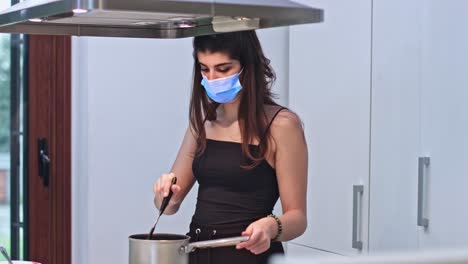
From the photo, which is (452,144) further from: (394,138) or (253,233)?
(253,233)

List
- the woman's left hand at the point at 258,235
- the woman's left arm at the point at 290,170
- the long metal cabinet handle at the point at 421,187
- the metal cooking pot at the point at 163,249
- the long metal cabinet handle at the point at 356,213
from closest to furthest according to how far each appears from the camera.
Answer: the metal cooking pot at the point at 163,249 < the woman's left hand at the point at 258,235 < the woman's left arm at the point at 290,170 < the long metal cabinet handle at the point at 421,187 < the long metal cabinet handle at the point at 356,213

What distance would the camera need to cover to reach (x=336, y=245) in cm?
298

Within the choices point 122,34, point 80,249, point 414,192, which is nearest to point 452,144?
point 414,192

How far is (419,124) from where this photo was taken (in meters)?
2.58

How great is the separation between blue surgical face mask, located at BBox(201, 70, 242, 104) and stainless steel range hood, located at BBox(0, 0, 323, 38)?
5.0 inches

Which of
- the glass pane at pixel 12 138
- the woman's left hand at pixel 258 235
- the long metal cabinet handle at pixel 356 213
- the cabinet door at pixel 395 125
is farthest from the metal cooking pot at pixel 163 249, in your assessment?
the glass pane at pixel 12 138

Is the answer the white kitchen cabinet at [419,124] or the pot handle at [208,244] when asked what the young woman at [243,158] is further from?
the white kitchen cabinet at [419,124]

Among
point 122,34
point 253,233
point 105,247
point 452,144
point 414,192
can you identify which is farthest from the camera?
point 105,247

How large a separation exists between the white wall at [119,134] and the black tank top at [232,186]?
1147mm

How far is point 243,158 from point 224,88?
0.19 meters

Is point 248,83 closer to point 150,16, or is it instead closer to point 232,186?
point 232,186

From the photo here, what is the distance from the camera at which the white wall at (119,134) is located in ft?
10.6

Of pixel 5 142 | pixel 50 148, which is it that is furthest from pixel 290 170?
pixel 5 142

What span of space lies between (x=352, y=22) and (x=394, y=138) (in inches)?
18.2
